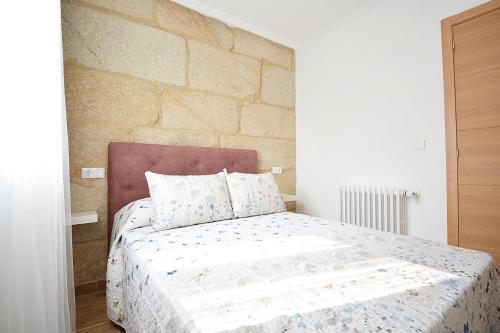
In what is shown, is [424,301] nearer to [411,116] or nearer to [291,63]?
[411,116]

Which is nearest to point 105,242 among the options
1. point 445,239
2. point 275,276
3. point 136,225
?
point 136,225

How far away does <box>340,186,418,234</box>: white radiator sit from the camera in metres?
2.21

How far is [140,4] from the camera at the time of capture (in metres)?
2.16

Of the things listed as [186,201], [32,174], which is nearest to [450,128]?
[186,201]

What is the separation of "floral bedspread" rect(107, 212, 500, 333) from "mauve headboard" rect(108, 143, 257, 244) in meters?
0.57

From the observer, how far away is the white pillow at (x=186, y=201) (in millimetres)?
1679

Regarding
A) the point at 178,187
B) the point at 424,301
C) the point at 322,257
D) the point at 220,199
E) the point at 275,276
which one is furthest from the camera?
the point at 220,199

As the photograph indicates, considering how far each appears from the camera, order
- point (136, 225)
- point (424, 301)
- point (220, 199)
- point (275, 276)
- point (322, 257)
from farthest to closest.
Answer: point (220, 199), point (136, 225), point (322, 257), point (275, 276), point (424, 301)

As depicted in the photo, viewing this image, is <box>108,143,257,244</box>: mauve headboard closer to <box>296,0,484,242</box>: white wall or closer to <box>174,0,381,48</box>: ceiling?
<box>296,0,484,242</box>: white wall

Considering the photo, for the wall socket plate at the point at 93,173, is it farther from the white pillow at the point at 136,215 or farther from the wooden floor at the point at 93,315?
the wooden floor at the point at 93,315

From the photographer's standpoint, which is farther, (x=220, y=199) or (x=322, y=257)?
(x=220, y=199)

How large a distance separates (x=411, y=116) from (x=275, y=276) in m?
2.06

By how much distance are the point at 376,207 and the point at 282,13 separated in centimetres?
223

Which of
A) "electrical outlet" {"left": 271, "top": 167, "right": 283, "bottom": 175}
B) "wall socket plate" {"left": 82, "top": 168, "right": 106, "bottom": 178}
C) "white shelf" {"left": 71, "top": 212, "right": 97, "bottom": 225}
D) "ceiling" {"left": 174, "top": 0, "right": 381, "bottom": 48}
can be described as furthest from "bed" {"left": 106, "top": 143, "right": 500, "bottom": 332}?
"ceiling" {"left": 174, "top": 0, "right": 381, "bottom": 48}
